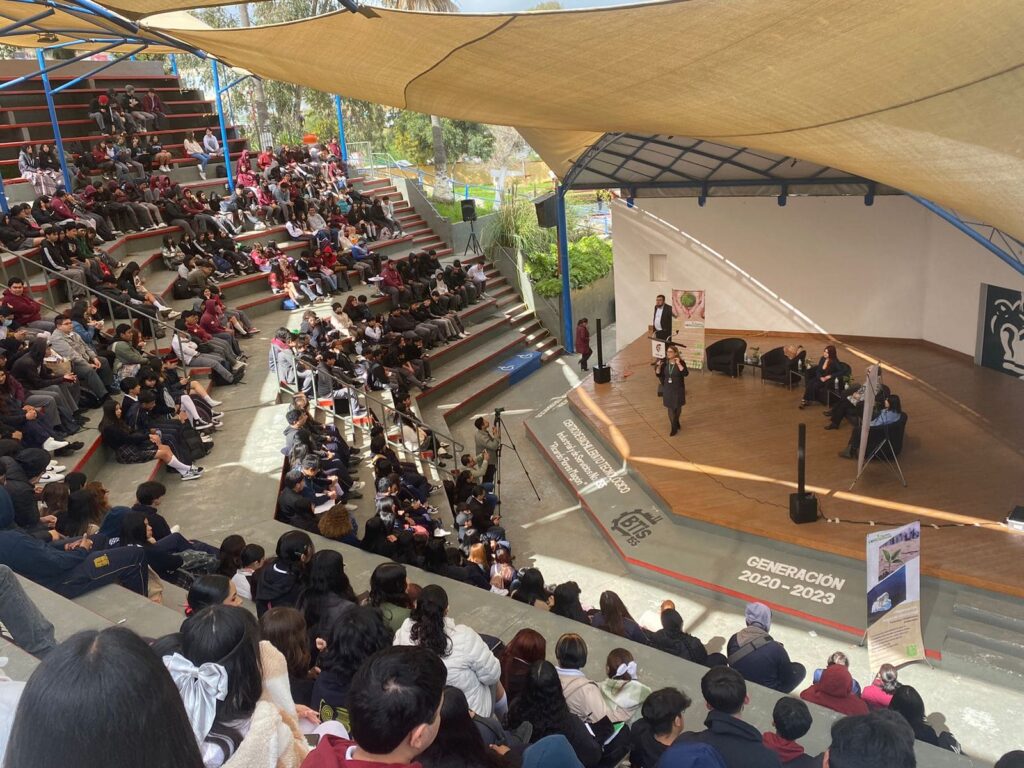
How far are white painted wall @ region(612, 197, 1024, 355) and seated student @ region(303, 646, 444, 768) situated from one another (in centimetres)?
1275

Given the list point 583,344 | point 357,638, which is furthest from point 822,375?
point 357,638

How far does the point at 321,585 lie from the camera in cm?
435

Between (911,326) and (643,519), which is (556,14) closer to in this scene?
(643,519)

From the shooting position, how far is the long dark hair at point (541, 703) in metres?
3.56

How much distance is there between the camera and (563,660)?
4.00 meters

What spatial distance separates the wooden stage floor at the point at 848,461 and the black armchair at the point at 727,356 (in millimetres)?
257

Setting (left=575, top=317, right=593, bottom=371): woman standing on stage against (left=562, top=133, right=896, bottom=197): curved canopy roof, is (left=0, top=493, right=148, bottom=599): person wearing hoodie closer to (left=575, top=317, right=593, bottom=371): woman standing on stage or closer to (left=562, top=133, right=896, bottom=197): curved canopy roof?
(left=562, top=133, right=896, bottom=197): curved canopy roof

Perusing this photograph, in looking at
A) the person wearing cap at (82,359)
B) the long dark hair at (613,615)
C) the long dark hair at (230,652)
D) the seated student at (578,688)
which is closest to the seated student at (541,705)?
the seated student at (578,688)

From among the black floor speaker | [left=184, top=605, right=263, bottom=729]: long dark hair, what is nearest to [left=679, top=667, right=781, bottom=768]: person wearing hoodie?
[left=184, top=605, right=263, bottom=729]: long dark hair

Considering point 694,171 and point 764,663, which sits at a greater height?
point 694,171

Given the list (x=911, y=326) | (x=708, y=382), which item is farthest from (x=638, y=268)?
(x=911, y=326)

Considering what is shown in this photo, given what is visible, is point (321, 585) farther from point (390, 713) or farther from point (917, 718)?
point (917, 718)

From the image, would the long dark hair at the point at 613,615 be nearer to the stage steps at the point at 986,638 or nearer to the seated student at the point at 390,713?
the stage steps at the point at 986,638

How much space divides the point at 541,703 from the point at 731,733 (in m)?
0.84
